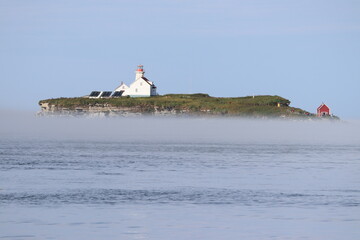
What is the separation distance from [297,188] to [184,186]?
13.8 ft

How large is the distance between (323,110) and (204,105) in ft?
67.4

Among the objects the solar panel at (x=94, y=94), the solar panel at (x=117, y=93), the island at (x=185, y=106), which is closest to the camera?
the island at (x=185, y=106)

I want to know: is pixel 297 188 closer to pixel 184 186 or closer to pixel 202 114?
pixel 184 186

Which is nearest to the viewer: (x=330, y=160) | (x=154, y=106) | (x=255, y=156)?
(x=330, y=160)

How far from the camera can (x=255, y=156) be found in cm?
4684

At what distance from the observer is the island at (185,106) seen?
130125 millimetres

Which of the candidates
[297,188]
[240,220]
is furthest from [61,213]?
[297,188]

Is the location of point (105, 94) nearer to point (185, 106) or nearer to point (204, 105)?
point (185, 106)

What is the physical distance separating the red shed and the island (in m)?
1.38

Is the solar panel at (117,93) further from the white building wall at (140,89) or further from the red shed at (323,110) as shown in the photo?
the red shed at (323,110)

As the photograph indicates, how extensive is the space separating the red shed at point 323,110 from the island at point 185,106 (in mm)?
1377

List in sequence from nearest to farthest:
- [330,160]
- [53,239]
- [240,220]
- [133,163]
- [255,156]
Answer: [53,239] → [240,220] → [133,163] → [330,160] → [255,156]

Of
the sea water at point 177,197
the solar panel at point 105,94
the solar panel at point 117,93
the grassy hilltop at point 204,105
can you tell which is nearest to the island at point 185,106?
the grassy hilltop at point 204,105

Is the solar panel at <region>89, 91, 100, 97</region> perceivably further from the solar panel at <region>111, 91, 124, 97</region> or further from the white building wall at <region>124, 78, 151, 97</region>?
the white building wall at <region>124, 78, 151, 97</region>
